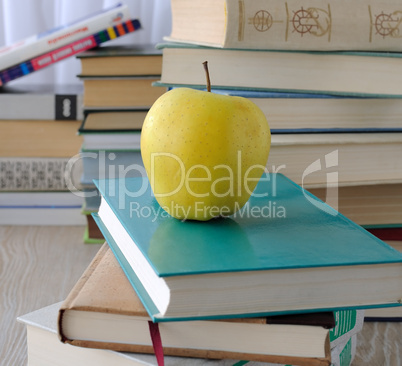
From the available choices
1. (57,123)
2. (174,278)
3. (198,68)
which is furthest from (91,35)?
(174,278)

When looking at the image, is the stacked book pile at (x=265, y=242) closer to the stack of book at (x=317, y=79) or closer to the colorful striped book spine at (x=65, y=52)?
the stack of book at (x=317, y=79)

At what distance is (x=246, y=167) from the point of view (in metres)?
0.53

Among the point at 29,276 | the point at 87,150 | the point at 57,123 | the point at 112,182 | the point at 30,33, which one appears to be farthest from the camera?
the point at 30,33

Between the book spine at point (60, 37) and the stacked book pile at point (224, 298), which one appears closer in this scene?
the stacked book pile at point (224, 298)

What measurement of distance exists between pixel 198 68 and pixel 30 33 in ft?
2.14

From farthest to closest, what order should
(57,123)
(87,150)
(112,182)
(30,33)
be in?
1. (30,33)
2. (57,123)
3. (87,150)
4. (112,182)

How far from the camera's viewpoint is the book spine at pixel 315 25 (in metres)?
0.65

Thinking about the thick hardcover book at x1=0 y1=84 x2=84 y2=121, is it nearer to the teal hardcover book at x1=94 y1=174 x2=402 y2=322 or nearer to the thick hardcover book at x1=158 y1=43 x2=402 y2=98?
the thick hardcover book at x1=158 y1=43 x2=402 y2=98

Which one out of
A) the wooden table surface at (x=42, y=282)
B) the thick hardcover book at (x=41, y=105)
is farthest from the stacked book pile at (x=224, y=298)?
the thick hardcover book at (x=41, y=105)

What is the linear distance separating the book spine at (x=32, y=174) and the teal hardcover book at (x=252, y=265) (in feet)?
1.68

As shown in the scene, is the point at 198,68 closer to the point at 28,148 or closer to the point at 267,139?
the point at 267,139

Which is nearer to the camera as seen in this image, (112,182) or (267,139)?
(267,139)

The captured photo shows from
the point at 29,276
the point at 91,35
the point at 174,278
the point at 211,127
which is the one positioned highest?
the point at 91,35

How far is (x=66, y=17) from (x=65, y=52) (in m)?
0.21
